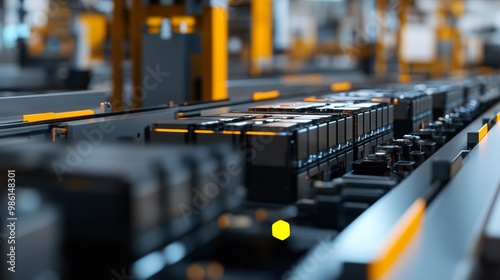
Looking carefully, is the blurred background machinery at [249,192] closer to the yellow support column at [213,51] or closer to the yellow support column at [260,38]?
the yellow support column at [213,51]

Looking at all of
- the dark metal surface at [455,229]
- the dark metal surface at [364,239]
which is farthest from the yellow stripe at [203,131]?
the dark metal surface at [455,229]

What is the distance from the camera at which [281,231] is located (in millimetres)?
2857

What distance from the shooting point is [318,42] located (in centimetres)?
2833

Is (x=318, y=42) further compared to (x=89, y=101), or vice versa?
(x=318, y=42)

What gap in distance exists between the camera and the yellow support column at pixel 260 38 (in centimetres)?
1766

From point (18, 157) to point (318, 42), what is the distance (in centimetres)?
2694

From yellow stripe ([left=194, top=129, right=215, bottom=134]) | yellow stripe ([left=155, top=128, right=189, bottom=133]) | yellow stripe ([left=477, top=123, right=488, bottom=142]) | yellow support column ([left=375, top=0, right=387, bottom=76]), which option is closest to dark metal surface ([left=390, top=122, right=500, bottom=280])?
yellow stripe ([left=477, top=123, right=488, bottom=142])

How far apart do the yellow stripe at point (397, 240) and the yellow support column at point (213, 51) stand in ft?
20.1

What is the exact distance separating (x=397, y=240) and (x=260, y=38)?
54.0 feet

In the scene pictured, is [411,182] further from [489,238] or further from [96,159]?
[96,159]

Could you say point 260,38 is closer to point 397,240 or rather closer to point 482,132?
point 482,132

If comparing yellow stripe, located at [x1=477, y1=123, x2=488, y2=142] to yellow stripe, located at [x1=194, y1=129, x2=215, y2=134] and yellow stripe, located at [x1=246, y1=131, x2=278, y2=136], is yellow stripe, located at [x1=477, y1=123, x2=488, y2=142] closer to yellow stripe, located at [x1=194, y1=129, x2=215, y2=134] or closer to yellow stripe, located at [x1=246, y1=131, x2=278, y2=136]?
yellow stripe, located at [x1=246, y1=131, x2=278, y2=136]

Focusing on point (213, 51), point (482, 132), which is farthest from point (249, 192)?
point (213, 51)

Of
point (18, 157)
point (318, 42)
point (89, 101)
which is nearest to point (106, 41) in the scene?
point (318, 42)
